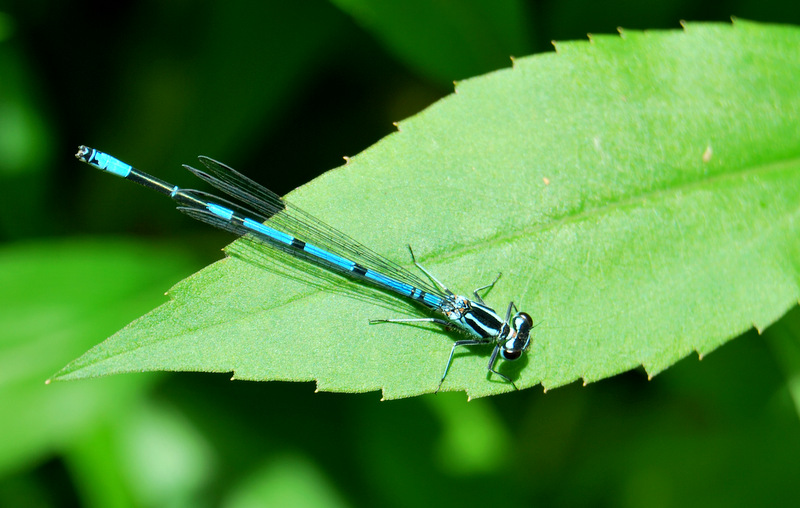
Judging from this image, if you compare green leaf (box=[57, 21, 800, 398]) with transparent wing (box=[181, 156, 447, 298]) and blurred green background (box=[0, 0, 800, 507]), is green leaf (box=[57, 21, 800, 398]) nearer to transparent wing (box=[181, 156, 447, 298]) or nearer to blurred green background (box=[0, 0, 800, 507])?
transparent wing (box=[181, 156, 447, 298])

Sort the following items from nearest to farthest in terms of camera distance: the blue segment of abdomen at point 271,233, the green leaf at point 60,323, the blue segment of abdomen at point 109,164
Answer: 1. the blue segment of abdomen at point 271,233
2. the blue segment of abdomen at point 109,164
3. the green leaf at point 60,323

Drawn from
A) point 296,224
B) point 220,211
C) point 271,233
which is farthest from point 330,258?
point 220,211

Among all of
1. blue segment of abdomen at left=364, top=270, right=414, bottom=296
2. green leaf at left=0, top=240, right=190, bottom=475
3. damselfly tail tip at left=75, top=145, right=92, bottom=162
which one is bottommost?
green leaf at left=0, top=240, right=190, bottom=475

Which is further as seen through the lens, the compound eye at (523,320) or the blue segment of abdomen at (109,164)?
the blue segment of abdomen at (109,164)

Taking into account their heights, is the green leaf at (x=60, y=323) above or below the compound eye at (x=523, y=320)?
below

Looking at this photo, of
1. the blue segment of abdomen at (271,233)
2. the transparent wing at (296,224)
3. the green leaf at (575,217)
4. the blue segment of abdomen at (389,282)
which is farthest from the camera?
the blue segment of abdomen at (271,233)

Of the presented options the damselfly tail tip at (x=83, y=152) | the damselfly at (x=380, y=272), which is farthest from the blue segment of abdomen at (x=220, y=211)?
the damselfly tail tip at (x=83, y=152)

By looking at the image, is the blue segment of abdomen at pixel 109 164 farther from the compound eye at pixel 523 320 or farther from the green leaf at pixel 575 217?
→ the compound eye at pixel 523 320

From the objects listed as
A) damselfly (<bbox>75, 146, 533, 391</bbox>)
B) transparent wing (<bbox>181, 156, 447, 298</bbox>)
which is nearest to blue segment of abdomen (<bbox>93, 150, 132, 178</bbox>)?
damselfly (<bbox>75, 146, 533, 391</bbox>)
